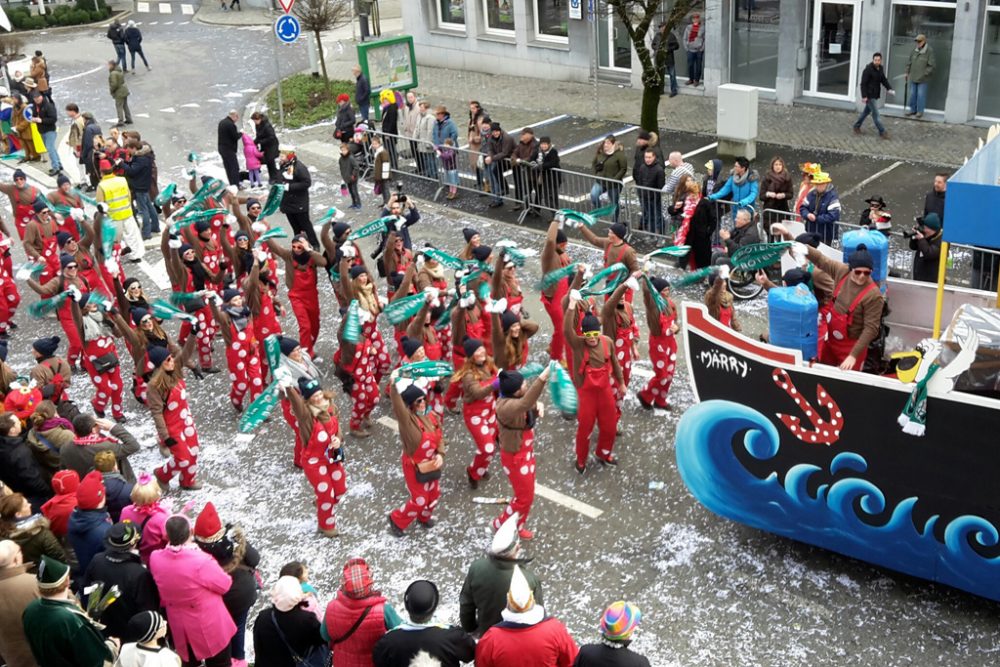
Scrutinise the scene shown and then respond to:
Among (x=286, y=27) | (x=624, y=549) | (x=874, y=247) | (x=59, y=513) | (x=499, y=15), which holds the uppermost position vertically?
(x=286, y=27)

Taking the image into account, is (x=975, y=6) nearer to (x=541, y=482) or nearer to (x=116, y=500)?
(x=541, y=482)

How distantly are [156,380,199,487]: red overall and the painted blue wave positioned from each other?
449 cm

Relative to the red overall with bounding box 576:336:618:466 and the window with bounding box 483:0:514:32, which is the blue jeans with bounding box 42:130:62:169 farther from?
the red overall with bounding box 576:336:618:466

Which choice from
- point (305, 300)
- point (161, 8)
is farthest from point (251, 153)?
point (161, 8)

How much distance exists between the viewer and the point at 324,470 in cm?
865

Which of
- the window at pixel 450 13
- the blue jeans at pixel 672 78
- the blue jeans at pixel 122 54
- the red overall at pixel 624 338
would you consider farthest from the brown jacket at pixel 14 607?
the blue jeans at pixel 122 54

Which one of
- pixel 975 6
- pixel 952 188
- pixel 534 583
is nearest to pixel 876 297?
pixel 952 188

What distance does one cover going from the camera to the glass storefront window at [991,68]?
17.3 meters

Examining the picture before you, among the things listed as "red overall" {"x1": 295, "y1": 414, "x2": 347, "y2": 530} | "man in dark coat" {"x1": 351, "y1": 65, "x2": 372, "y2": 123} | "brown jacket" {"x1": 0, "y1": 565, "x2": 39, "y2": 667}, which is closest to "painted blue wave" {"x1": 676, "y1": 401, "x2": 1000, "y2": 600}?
"red overall" {"x1": 295, "y1": 414, "x2": 347, "y2": 530}

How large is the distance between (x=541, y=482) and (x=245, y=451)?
3.04 m

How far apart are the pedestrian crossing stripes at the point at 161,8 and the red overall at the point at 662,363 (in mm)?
29803

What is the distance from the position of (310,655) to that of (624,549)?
3104 millimetres

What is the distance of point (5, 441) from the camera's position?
27.8 ft

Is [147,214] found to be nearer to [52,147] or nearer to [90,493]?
[52,147]
